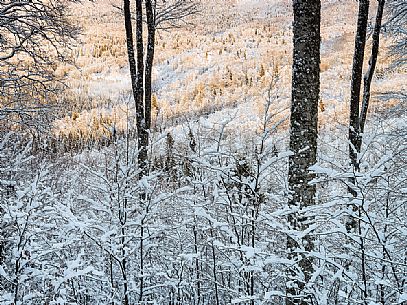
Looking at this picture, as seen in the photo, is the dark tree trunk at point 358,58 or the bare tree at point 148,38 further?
the bare tree at point 148,38

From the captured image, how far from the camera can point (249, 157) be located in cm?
442

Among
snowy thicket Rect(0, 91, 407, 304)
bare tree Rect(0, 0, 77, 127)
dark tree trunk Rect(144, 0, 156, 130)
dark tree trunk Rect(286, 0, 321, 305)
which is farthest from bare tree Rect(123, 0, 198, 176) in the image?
dark tree trunk Rect(286, 0, 321, 305)

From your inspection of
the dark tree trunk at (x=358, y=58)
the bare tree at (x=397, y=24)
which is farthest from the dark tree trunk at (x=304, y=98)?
the bare tree at (x=397, y=24)

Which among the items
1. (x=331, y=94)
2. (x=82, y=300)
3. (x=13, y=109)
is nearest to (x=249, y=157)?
(x=82, y=300)

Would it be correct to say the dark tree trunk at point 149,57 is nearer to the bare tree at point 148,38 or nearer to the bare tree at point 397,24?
the bare tree at point 148,38

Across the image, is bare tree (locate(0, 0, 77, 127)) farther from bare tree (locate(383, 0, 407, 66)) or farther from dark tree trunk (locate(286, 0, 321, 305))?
bare tree (locate(383, 0, 407, 66))

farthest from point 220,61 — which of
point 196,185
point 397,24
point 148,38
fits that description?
point 196,185

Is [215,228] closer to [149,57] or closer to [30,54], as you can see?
[30,54]

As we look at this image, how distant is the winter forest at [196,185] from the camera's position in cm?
334

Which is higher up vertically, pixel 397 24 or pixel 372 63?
pixel 397 24

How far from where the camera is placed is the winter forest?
11.0 feet

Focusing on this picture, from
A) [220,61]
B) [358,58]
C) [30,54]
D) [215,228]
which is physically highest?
[30,54]

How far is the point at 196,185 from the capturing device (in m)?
5.24

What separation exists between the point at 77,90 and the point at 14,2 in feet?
342
